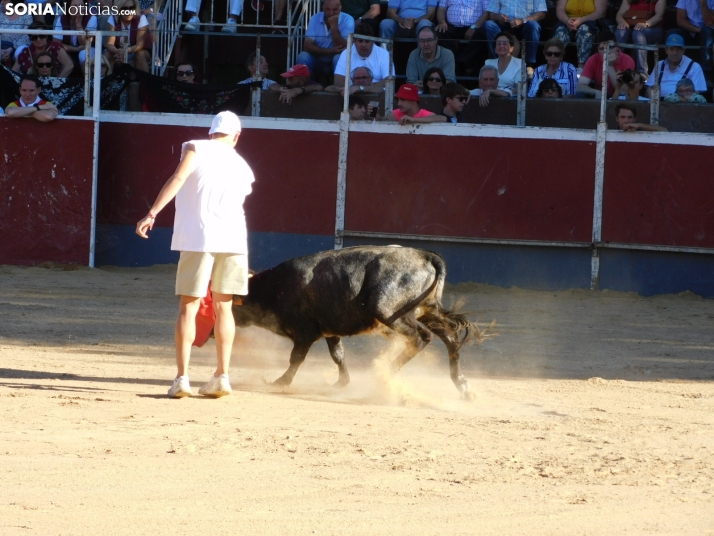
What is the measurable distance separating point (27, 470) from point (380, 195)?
7402 mm

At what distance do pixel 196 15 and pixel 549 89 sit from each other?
4849 mm

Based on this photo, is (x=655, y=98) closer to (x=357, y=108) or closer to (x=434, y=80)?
(x=434, y=80)

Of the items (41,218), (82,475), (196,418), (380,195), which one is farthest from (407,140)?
(82,475)

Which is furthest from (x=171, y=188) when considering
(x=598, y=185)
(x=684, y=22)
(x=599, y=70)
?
(x=684, y=22)

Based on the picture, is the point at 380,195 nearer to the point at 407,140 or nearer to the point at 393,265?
the point at 407,140

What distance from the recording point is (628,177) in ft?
36.1

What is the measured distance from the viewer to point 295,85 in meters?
12.0

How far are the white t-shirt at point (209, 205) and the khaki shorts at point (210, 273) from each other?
0.06 metres

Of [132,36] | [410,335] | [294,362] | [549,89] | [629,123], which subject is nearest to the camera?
[410,335]

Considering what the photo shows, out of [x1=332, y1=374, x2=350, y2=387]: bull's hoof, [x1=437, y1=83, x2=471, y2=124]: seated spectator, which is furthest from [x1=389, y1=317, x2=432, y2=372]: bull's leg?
[x1=437, y1=83, x2=471, y2=124]: seated spectator

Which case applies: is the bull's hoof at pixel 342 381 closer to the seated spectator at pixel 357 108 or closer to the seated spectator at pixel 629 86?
the seated spectator at pixel 357 108

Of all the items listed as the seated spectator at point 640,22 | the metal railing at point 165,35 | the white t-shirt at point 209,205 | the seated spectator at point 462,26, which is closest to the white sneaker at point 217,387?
the white t-shirt at point 209,205

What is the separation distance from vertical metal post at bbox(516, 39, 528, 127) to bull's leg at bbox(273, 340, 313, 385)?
5.66 m

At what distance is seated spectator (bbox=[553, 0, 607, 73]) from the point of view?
12203 millimetres
